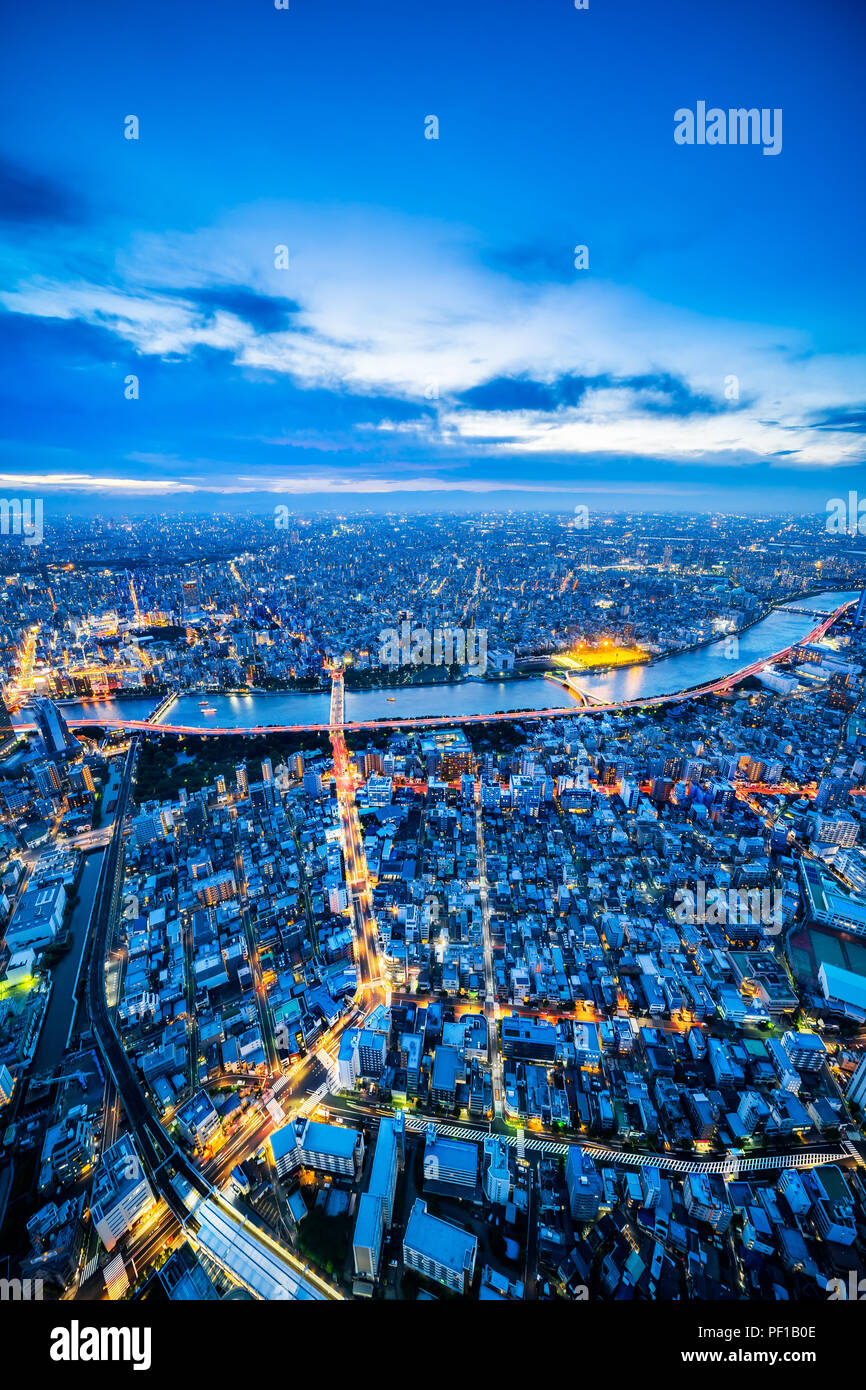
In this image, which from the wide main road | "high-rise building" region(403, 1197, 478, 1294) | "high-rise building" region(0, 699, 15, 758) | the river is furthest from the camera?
the wide main road

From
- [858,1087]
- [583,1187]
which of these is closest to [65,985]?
[583,1187]

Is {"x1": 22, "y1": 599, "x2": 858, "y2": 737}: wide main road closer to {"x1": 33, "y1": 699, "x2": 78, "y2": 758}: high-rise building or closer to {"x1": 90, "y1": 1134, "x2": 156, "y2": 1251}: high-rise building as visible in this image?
{"x1": 33, "y1": 699, "x2": 78, "y2": 758}: high-rise building

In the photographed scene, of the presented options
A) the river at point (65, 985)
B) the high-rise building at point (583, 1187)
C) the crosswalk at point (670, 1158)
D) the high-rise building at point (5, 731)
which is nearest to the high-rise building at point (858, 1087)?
the crosswalk at point (670, 1158)

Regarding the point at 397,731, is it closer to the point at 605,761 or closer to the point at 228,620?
the point at 605,761

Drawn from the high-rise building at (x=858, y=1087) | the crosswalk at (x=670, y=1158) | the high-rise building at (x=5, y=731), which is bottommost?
the crosswalk at (x=670, y=1158)

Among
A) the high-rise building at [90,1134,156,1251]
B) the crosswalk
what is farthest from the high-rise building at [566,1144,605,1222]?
the high-rise building at [90,1134,156,1251]

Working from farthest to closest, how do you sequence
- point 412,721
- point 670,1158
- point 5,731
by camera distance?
point 412,721, point 5,731, point 670,1158

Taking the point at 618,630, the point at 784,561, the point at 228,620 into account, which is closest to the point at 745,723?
the point at 618,630

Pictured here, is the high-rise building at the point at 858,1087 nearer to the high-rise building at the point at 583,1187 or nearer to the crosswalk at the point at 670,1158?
the crosswalk at the point at 670,1158

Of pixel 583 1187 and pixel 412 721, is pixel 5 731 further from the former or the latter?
pixel 583 1187
